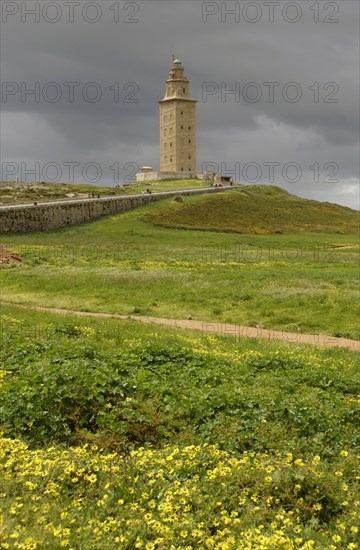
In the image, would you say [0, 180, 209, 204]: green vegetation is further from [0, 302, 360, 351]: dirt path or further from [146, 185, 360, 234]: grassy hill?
[0, 302, 360, 351]: dirt path

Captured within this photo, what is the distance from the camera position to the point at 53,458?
8.73 m

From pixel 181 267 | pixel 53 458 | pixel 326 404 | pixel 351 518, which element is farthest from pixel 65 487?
pixel 181 267

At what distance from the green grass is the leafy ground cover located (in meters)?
10.9

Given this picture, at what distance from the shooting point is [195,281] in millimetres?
34406

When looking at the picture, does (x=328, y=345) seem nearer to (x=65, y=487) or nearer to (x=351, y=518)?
(x=351, y=518)

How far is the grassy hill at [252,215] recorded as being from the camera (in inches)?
3290

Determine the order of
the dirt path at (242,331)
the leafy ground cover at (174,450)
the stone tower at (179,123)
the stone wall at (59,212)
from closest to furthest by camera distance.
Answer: the leafy ground cover at (174,450)
the dirt path at (242,331)
the stone wall at (59,212)
the stone tower at (179,123)

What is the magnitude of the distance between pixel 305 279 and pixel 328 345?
598 inches

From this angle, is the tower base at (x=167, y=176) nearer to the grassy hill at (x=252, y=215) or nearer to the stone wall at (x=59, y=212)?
the grassy hill at (x=252, y=215)

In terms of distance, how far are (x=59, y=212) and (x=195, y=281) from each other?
45.1 m

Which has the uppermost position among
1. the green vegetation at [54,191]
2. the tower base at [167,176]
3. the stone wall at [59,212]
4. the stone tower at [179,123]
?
the stone tower at [179,123]

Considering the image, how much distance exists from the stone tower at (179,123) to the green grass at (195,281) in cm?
8095

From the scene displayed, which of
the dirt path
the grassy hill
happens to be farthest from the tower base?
the dirt path

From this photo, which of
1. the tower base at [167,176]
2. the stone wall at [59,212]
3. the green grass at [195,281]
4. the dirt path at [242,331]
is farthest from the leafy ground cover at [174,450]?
the tower base at [167,176]
